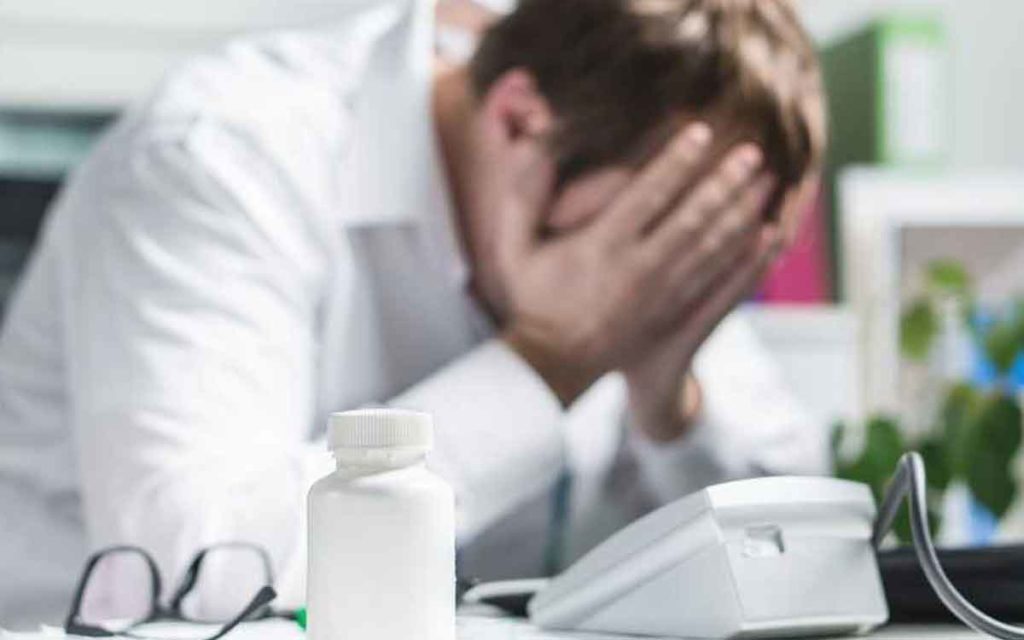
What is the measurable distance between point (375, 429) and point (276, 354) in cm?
66

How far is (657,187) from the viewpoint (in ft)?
3.83

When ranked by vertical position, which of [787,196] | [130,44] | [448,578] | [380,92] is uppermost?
[130,44]

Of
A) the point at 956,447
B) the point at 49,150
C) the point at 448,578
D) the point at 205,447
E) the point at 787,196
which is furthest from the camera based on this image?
the point at 49,150

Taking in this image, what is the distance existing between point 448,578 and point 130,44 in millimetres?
1438

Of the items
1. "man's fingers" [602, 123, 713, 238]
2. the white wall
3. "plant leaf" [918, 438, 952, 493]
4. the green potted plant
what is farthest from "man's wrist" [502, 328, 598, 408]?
the white wall

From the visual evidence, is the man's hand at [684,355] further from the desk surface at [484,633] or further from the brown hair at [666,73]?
the desk surface at [484,633]

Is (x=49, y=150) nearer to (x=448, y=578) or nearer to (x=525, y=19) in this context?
(x=525, y=19)

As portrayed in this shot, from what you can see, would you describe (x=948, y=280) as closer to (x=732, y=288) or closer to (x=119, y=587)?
(x=732, y=288)

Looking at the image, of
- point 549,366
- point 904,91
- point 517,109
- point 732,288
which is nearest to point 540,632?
point 549,366

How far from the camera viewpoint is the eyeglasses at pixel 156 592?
0.62 m

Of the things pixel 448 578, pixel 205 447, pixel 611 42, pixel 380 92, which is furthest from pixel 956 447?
pixel 448 578

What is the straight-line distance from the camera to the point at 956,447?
158cm

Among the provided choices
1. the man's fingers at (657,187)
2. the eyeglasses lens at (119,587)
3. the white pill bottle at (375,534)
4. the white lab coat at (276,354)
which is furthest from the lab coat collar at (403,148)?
the white pill bottle at (375,534)

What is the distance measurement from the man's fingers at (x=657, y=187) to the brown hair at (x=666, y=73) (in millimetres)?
39
